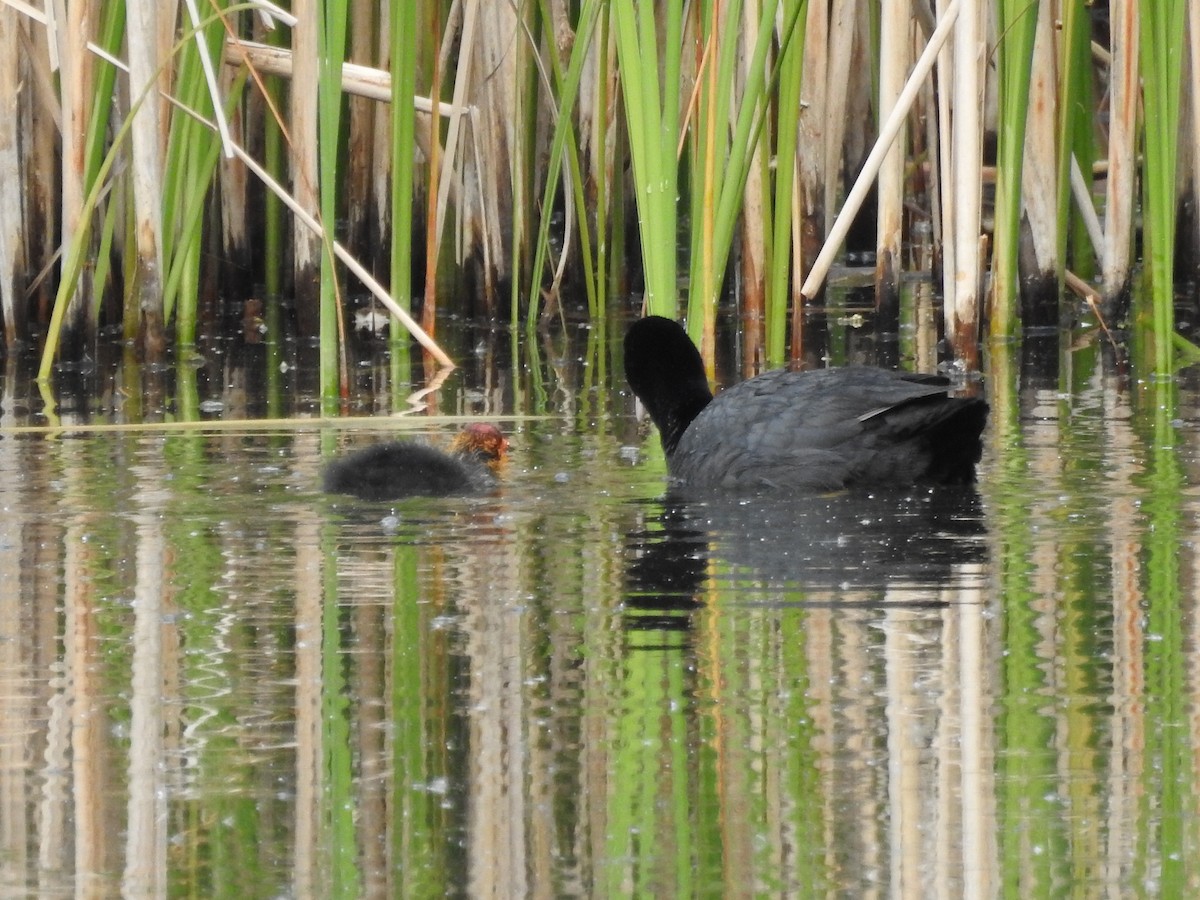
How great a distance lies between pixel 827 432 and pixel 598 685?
2.27m

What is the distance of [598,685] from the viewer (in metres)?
3.71

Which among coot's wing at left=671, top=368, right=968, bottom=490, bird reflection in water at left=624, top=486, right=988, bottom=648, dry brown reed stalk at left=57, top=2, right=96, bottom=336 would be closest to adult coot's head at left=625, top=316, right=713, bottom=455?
coot's wing at left=671, top=368, right=968, bottom=490

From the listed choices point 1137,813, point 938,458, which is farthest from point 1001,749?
point 938,458

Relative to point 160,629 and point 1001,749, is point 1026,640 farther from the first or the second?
point 160,629

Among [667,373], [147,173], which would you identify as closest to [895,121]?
[667,373]

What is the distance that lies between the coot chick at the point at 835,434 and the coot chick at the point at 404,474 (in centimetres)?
61

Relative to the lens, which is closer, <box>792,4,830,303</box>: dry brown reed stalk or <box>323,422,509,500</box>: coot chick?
<box>323,422,509,500</box>: coot chick

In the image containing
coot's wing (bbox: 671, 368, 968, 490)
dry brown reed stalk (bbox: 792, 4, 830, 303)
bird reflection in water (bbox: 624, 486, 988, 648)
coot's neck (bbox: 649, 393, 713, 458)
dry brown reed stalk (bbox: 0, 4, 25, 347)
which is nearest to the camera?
bird reflection in water (bbox: 624, 486, 988, 648)

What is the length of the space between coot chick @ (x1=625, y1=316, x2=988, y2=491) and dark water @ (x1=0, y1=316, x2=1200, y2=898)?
10 cm

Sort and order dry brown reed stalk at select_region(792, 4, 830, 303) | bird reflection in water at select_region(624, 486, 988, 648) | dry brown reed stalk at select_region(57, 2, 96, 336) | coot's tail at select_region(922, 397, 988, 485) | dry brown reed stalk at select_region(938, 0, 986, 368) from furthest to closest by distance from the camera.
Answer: dry brown reed stalk at select_region(792, 4, 830, 303)
dry brown reed stalk at select_region(57, 2, 96, 336)
dry brown reed stalk at select_region(938, 0, 986, 368)
coot's tail at select_region(922, 397, 988, 485)
bird reflection in water at select_region(624, 486, 988, 648)

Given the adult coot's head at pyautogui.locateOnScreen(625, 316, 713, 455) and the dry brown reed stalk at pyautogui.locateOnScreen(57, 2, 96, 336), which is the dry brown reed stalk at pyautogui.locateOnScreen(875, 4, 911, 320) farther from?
the dry brown reed stalk at pyautogui.locateOnScreen(57, 2, 96, 336)

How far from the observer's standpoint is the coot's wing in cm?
583

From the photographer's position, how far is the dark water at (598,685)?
9.48 ft

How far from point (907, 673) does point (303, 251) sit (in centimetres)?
606
